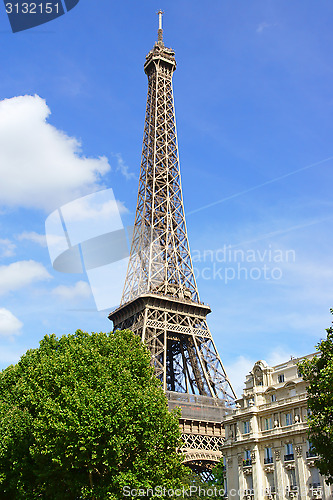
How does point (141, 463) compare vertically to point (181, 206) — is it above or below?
below

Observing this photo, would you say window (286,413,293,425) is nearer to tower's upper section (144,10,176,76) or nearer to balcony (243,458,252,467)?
balcony (243,458,252,467)

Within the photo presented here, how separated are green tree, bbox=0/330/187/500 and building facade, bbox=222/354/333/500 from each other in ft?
35.9

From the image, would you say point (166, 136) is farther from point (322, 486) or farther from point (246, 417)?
point (322, 486)

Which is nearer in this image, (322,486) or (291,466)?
(322,486)

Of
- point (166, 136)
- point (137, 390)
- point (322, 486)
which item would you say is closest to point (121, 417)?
point (137, 390)

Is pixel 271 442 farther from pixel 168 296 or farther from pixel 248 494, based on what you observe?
pixel 168 296

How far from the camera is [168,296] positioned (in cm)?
6656

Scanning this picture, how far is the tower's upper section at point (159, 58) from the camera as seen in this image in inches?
3383

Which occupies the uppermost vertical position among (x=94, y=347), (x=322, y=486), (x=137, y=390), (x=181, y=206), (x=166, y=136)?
(x=166, y=136)

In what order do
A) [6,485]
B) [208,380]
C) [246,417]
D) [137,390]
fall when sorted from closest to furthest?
1. [137,390]
2. [6,485]
3. [246,417]
4. [208,380]

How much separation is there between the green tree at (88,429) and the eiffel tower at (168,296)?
2341cm

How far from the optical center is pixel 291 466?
39375 mm

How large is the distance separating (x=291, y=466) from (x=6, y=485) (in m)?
20.6

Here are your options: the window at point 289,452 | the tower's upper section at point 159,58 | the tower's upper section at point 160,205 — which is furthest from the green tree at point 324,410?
the tower's upper section at point 159,58
